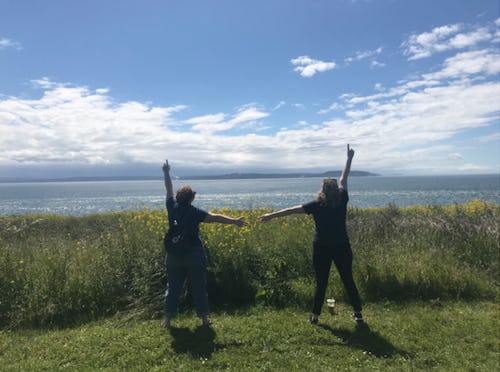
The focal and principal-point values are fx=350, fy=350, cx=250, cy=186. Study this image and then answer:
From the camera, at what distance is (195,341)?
4.65 metres

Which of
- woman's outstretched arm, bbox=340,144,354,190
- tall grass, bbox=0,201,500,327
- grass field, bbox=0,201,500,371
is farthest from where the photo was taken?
tall grass, bbox=0,201,500,327

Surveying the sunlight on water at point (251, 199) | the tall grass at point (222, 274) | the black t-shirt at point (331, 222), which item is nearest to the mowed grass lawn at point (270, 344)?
the tall grass at point (222, 274)

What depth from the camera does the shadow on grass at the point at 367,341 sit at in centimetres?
432

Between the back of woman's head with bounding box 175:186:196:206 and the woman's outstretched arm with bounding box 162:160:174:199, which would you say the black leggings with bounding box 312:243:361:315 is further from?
the woman's outstretched arm with bounding box 162:160:174:199

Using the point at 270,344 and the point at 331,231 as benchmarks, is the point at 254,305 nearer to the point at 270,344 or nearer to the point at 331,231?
the point at 270,344

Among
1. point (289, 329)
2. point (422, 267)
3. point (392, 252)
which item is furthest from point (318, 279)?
point (392, 252)

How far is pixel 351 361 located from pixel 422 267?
336cm

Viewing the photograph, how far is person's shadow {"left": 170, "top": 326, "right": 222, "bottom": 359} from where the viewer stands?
4.37m

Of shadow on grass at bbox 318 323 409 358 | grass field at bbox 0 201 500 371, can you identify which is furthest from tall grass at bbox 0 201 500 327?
shadow on grass at bbox 318 323 409 358

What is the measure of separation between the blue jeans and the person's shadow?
231 mm

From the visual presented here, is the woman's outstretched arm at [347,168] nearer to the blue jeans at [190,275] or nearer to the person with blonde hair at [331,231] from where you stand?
the person with blonde hair at [331,231]

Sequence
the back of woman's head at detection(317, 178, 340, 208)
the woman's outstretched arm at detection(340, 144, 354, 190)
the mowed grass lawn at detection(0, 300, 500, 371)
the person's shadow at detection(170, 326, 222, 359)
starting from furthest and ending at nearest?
the woman's outstretched arm at detection(340, 144, 354, 190) < the back of woman's head at detection(317, 178, 340, 208) < the person's shadow at detection(170, 326, 222, 359) < the mowed grass lawn at detection(0, 300, 500, 371)

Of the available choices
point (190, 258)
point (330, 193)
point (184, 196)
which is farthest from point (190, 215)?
point (330, 193)

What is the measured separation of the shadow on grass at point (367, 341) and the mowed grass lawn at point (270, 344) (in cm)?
1
